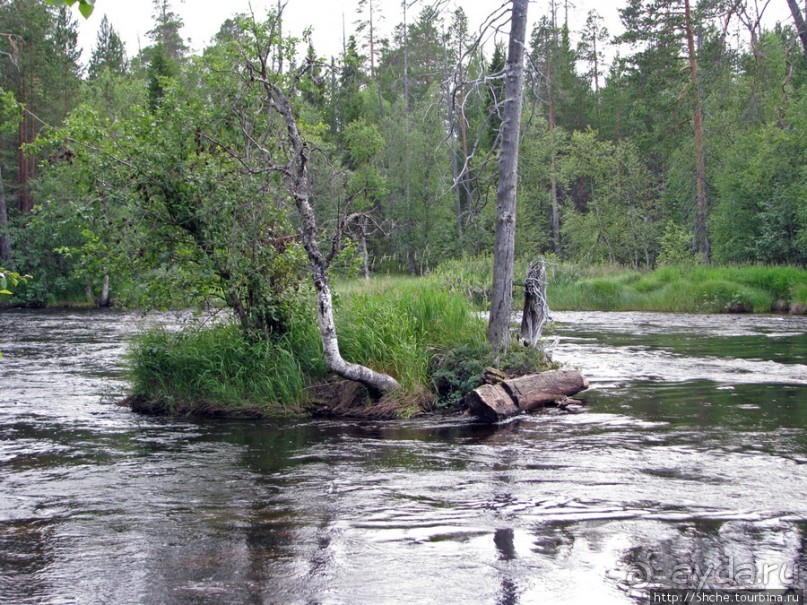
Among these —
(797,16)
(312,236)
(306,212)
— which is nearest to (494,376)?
(312,236)

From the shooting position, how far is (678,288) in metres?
30.9

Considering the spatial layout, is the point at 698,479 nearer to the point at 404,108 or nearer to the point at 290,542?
the point at 290,542

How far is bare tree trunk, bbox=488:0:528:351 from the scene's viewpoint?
1215cm

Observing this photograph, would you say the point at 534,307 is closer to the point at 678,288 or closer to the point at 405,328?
the point at 405,328

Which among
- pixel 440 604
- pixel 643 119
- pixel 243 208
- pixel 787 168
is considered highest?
pixel 643 119

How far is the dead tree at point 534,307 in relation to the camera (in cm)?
1309

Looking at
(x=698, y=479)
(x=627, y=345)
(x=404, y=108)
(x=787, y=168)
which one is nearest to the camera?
(x=698, y=479)

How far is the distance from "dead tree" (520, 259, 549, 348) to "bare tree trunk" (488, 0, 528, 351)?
92 centimetres

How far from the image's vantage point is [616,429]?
10.3m

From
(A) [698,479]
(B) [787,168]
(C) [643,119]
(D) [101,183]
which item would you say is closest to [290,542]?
(A) [698,479]

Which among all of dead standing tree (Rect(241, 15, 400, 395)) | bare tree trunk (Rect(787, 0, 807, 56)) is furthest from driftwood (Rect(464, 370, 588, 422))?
bare tree trunk (Rect(787, 0, 807, 56))

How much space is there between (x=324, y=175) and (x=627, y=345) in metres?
9.96

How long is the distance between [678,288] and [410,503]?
2614 centimetres

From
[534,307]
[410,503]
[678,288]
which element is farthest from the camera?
[678,288]
